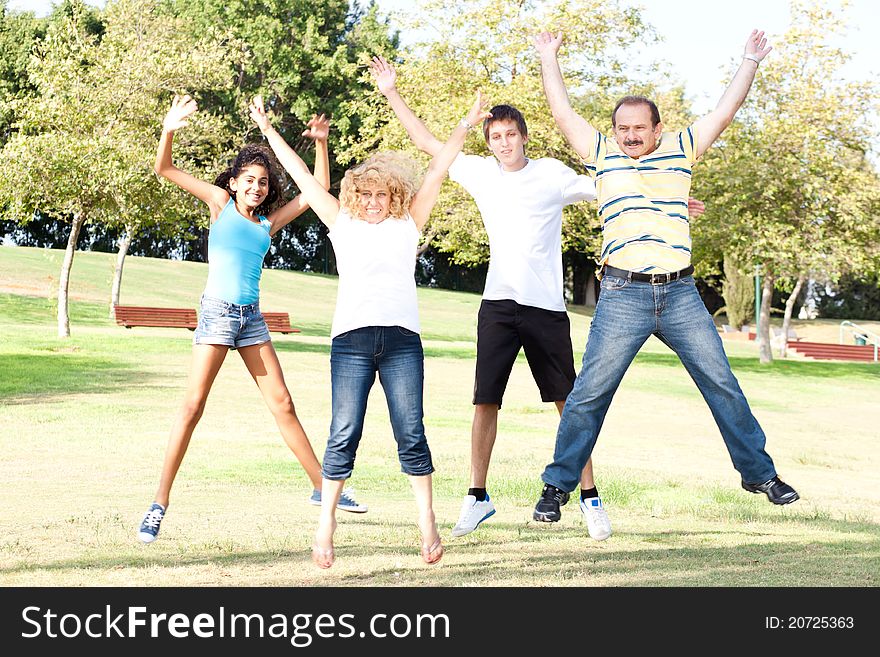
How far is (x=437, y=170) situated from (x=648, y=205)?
1.15 metres

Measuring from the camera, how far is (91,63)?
94.2 feet

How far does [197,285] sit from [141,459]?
117 ft

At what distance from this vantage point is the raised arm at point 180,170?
6.39 m

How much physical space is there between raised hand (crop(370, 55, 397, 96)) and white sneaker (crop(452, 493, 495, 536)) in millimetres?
2445

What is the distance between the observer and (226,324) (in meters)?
6.26

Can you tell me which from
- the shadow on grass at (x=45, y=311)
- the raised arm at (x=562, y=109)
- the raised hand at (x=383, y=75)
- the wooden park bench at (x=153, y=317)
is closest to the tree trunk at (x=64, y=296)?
the shadow on grass at (x=45, y=311)

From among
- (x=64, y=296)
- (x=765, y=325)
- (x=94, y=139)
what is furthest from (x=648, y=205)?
(x=765, y=325)

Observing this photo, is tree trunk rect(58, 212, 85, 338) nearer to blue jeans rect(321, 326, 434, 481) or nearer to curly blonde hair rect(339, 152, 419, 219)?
curly blonde hair rect(339, 152, 419, 219)

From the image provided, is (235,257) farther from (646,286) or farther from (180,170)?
(646,286)

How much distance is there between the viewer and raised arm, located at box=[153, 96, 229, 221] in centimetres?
639

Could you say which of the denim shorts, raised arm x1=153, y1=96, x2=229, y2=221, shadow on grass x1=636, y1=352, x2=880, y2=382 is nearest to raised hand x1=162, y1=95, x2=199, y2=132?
raised arm x1=153, y1=96, x2=229, y2=221

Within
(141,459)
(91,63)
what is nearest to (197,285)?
(91,63)

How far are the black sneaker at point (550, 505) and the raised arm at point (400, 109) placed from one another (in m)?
2.02

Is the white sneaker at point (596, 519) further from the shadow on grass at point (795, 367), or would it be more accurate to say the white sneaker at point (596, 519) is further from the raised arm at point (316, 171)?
the shadow on grass at point (795, 367)
